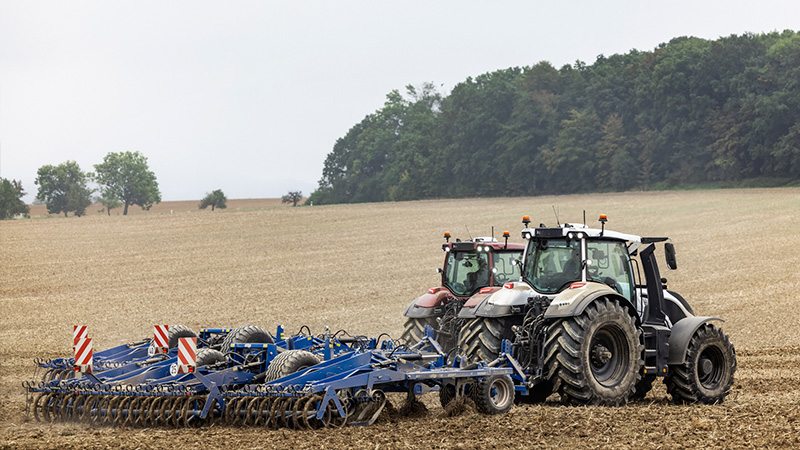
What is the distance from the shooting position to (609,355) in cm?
932

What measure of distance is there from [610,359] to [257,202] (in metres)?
91.2

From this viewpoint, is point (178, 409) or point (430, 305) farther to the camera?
point (430, 305)

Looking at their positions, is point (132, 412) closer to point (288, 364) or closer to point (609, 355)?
point (288, 364)

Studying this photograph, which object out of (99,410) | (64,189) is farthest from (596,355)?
(64,189)

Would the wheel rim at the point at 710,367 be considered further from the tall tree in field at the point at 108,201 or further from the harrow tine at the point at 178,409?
the tall tree in field at the point at 108,201

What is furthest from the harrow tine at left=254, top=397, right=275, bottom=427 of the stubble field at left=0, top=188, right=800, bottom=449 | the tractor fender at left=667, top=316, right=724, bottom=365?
the tractor fender at left=667, top=316, right=724, bottom=365

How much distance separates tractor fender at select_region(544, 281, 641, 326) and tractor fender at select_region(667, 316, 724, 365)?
1.04m

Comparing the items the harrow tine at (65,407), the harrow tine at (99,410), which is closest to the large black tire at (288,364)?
the harrow tine at (99,410)

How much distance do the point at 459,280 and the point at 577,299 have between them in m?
3.92

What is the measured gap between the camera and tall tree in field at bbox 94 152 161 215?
83375 millimetres

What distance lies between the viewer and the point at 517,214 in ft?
142

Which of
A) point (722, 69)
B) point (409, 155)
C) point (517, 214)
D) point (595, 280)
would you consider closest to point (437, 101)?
point (409, 155)

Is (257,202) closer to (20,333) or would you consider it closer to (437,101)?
(437,101)

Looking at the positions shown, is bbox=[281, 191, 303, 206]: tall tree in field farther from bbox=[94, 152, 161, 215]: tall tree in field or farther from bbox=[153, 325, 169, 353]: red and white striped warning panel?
bbox=[153, 325, 169, 353]: red and white striped warning panel
